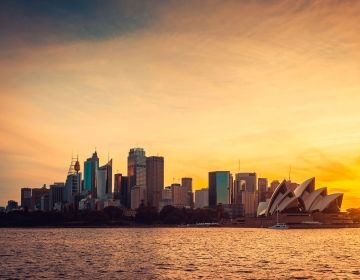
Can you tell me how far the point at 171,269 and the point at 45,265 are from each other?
14.0m

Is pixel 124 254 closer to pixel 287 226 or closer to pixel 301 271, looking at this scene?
pixel 301 271

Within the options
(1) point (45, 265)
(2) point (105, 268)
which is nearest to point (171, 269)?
(2) point (105, 268)

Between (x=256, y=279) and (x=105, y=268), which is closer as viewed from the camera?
(x=256, y=279)

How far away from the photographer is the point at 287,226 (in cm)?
19025

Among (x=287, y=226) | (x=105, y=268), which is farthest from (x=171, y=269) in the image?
(x=287, y=226)

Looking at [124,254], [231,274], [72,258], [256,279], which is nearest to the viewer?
[256,279]

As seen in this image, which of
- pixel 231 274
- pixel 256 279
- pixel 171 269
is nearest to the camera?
pixel 256 279

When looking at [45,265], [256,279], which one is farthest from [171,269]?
[45,265]

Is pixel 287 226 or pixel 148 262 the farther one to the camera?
pixel 287 226

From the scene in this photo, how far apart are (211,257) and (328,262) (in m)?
13.5

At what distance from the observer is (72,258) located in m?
66.2

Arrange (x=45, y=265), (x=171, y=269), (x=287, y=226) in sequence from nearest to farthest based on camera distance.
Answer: (x=171, y=269) < (x=45, y=265) < (x=287, y=226)

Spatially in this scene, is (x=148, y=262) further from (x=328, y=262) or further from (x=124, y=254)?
(x=328, y=262)

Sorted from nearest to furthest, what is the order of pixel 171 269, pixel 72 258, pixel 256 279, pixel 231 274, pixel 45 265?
pixel 256 279 < pixel 231 274 < pixel 171 269 < pixel 45 265 < pixel 72 258
